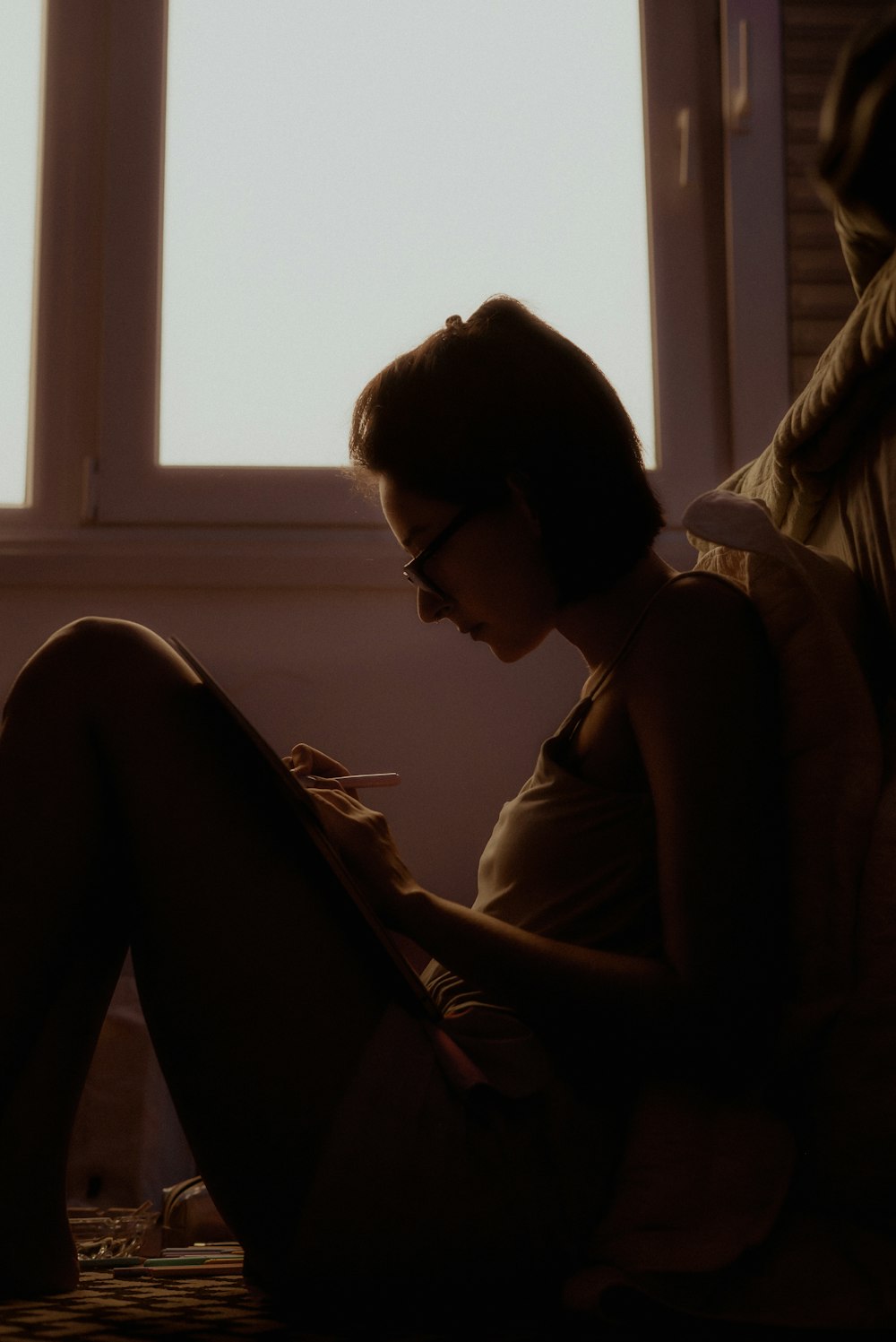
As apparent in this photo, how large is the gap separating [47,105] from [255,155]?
0.32m

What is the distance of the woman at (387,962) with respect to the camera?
0.81 metres

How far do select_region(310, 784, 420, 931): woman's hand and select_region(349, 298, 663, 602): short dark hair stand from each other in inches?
9.6

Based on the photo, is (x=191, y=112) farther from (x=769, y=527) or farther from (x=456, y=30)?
(x=769, y=527)

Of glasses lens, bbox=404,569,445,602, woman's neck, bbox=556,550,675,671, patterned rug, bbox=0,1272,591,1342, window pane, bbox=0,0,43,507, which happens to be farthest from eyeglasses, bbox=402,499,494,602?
window pane, bbox=0,0,43,507

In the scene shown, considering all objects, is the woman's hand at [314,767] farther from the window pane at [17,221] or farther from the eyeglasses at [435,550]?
the window pane at [17,221]

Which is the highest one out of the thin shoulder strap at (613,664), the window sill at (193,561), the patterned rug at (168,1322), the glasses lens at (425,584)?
the window sill at (193,561)

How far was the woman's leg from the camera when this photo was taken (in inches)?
32.4

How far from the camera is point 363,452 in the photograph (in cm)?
105

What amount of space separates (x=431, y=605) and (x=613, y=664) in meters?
0.23

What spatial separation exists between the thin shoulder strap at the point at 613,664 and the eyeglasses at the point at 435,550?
161 millimetres

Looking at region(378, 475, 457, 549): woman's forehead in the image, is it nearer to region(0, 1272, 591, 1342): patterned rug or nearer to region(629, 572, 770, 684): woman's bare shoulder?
region(629, 572, 770, 684): woman's bare shoulder

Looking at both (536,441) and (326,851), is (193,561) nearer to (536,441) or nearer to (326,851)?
(536,441)

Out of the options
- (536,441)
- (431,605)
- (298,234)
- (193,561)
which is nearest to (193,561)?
(193,561)

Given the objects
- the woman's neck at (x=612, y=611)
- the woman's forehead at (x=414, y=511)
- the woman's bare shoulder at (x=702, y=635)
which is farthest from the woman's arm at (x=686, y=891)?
the woman's forehead at (x=414, y=511)
